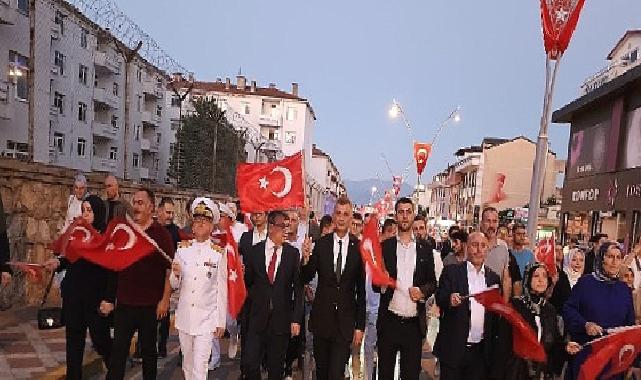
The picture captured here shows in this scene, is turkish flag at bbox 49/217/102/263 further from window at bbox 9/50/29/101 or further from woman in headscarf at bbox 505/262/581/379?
window at bbox 9/50/29/101

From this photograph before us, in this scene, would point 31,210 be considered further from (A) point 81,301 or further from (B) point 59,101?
(B) point 59,101

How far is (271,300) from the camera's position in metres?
6.22

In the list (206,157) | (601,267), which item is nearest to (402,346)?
(601,267)

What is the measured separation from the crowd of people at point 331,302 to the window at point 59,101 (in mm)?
30529

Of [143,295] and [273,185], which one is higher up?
[273,185]

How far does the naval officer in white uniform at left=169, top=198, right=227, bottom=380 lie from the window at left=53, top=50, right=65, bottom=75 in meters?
30.9

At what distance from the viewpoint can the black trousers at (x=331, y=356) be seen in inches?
239

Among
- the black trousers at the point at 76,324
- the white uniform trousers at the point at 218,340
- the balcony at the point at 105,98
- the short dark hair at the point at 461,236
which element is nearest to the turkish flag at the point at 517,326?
the short dark hair at the point at 461,236

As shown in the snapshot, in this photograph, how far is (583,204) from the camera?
29047mm

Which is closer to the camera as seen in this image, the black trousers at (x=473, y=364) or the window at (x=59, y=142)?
the black trousers at (x=473, y=364)

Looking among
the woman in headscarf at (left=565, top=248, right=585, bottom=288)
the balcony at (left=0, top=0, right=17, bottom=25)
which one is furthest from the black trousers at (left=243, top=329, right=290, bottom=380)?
the balcony at (left=0, top=0, right=17, bottom=25)

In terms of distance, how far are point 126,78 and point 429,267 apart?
389 inches

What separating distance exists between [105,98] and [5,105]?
63.5 ft

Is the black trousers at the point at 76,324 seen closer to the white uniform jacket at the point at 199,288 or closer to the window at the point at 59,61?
the white uniform jacket at the point at 199,288
